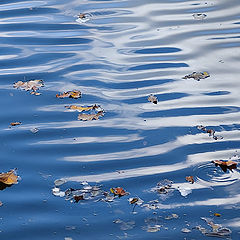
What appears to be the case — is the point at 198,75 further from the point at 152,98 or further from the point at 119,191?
the point at 119,191

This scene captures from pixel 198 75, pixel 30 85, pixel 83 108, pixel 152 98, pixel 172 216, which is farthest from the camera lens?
pixel 198 75

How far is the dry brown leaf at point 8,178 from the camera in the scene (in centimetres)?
360

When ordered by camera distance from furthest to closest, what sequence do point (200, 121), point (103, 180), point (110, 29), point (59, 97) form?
1. point (110, 29)
2. point (59, 97)
3. point (200, 121)
4. point (103, 180)

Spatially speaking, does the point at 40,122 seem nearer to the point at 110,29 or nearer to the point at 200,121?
the point at 200,121

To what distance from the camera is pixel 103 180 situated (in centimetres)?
360

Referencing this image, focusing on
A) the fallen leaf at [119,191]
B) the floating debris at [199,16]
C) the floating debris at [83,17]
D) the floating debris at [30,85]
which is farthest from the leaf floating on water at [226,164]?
the floating debris at [83,17]

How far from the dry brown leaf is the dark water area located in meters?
0.05

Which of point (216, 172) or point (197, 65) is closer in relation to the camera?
point (216, 172)

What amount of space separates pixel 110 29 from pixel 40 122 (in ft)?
6.64

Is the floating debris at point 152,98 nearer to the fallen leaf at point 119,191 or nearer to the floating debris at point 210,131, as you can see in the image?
the floating debris at point 210,131

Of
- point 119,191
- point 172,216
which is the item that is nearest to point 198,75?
point 119,191

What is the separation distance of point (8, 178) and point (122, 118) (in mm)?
1092

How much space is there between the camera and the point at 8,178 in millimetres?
3623

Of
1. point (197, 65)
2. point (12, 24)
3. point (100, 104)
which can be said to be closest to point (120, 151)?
point (100, 104)
